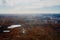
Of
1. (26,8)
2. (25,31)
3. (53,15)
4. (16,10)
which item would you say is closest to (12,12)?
(16,10)

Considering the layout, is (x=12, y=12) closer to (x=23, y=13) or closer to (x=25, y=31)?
(x=23, y=13)

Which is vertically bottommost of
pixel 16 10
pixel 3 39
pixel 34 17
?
pixel 3 39

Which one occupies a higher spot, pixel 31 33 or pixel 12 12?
pixel 12 12

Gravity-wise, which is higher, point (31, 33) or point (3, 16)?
point (3, 16)

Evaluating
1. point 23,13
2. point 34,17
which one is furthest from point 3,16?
point 34,17

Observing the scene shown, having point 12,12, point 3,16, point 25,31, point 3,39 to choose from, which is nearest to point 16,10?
point 12,12

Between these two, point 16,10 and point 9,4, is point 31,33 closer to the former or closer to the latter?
point 16,10
